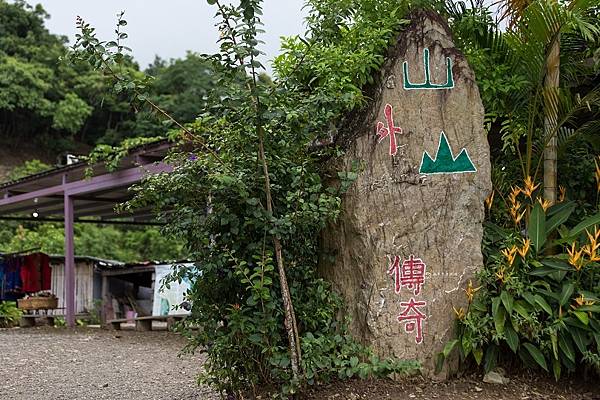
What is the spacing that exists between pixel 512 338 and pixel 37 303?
1268 centimetres

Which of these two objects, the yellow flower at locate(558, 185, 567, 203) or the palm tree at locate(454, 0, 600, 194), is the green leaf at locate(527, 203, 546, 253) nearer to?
the palm tree at locate(454, 0, 600, 194)

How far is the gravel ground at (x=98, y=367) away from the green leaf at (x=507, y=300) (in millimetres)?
2320

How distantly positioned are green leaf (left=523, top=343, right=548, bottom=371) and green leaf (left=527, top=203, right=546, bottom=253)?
2.26 ft

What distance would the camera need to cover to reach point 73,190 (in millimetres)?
12625

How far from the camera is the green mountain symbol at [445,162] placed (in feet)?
16.2

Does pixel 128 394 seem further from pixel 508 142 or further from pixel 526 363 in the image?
pixel 508 142

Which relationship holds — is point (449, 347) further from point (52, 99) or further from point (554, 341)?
point (52, 99)

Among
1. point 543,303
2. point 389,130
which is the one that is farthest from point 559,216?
point 389,130

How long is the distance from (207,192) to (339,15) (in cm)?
167

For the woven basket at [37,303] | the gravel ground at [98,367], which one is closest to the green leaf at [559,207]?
the gravel ground at [98,367]

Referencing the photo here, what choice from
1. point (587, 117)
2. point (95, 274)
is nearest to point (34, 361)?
point (587, 117)

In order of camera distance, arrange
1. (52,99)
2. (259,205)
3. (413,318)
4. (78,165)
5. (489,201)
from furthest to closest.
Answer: (52,99), (78,165), (489,201), (413,318), (259,205)

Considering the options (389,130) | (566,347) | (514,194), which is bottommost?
(566,347)

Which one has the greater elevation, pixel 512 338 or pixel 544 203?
pixel 544 203
